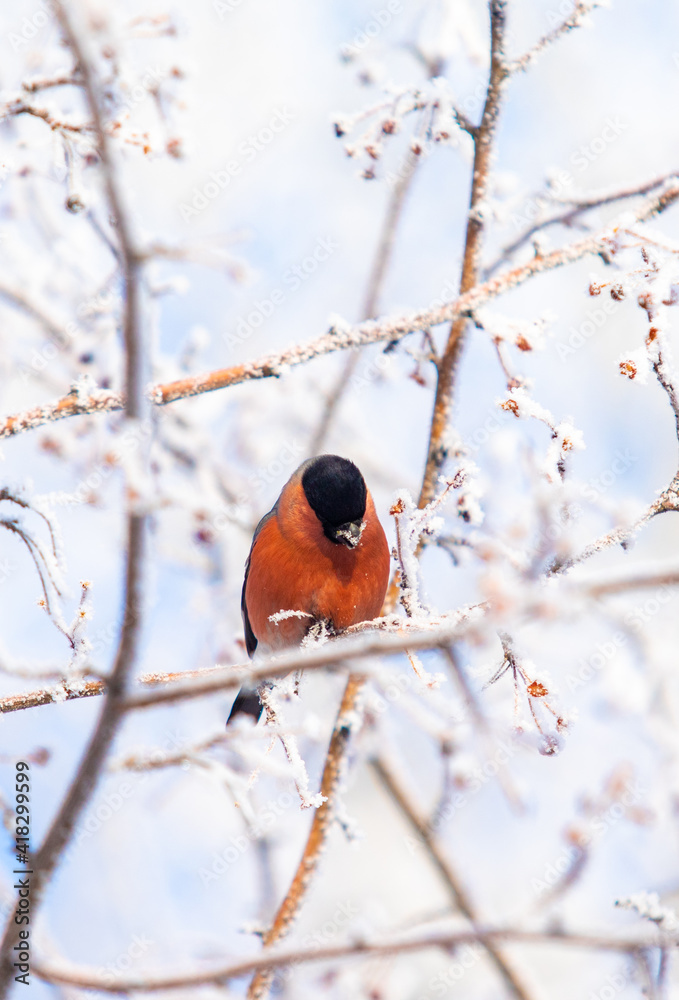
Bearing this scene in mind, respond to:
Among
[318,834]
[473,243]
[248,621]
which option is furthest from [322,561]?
[473,243]

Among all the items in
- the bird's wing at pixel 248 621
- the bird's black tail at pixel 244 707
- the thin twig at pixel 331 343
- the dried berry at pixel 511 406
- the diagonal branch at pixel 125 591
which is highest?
the bird's wing at pixel 248 621

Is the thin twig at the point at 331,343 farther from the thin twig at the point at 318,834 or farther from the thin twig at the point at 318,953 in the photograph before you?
the thin twig at the point at 318,953

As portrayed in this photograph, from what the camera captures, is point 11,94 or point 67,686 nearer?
point 67,686

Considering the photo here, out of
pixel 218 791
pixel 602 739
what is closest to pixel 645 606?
pixel 602 739

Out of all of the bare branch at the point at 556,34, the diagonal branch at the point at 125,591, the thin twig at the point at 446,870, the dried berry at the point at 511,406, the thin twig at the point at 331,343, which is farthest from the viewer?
the thin twig at the point at 446,870

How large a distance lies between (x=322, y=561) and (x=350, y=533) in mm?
152

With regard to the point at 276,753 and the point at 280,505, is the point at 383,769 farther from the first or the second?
the point at 280,505

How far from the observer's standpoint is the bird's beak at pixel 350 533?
109 inches

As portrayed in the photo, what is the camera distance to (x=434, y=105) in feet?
7.88

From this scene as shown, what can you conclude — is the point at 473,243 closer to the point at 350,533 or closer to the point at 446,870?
the point at 350,533

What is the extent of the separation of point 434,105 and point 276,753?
6.79 ft

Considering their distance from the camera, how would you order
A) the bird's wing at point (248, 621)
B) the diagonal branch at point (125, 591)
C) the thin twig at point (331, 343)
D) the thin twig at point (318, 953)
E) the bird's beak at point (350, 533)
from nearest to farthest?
the diagonal branch at point (125, 591) < the thin twig at point (318, 953) < the thin twig at point (331, 343) < the bird's beak at point (350, 533) < the bird's wing at point (248, 621)

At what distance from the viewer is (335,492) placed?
9.37 ft

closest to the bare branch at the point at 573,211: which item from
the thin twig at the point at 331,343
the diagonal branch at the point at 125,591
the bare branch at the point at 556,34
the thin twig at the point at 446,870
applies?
the thin twig at the point at 331,343
